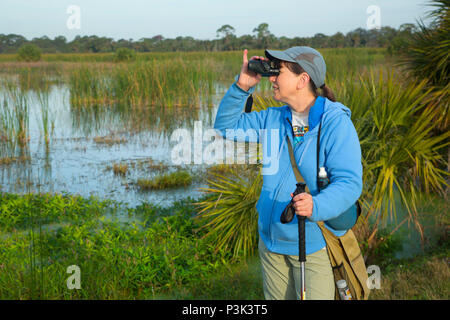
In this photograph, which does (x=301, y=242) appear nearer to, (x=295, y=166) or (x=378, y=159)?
(x=295, y=166)

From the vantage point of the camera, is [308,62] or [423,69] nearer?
[308,62]

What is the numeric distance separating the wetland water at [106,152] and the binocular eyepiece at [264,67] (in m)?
3.31

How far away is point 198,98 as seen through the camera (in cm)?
1546

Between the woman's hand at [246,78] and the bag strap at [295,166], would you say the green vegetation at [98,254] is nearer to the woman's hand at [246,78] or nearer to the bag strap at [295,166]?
the woman's hand at [246,78]

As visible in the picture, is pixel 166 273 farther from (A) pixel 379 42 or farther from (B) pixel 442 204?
(A) pixel 379 42

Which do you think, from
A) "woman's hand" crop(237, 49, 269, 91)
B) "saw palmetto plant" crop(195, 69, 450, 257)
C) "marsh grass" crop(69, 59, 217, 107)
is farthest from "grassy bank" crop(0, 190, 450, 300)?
"marsh grass" crop(69, 59, 217, 107)

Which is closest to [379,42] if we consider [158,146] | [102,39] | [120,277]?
[158,146]

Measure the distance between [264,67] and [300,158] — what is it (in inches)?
19.3

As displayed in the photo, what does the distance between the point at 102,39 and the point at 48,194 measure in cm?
5034

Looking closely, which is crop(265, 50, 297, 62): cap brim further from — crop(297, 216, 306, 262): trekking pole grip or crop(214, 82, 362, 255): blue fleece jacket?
crop(297, 216, 306, 262): trekking pole grip

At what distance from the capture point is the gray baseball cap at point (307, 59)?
2336 mm

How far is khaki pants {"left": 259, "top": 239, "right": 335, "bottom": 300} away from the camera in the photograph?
2309 millimetres

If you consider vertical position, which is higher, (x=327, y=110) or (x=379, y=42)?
(x=379, y=42)

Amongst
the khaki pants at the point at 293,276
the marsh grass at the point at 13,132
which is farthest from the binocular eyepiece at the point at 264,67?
the marsh grass at the point at 13,132
